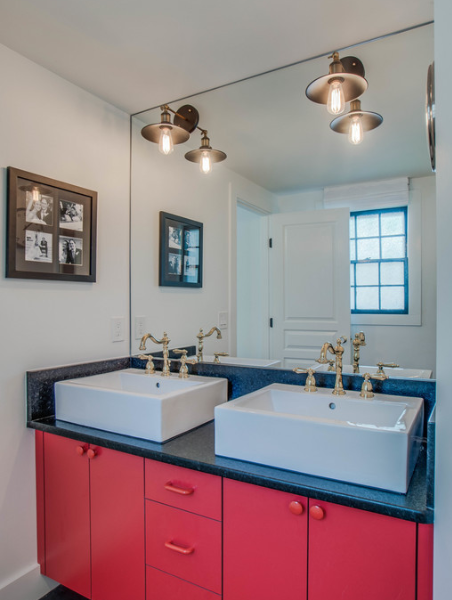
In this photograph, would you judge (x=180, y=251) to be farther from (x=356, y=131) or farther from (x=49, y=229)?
(x=356, y=131)

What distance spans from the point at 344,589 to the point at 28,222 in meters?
1.67

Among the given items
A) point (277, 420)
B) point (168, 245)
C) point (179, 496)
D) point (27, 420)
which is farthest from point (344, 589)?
point (168, 245)

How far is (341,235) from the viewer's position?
1.51m

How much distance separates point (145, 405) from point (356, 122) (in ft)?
4.40

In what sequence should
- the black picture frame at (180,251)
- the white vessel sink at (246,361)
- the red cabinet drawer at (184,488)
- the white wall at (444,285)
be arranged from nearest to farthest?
the white wall at (444,285), the red cabinet drawer at (184,488), the white vessel sink at (246,361), the black picture frame at (180,251)

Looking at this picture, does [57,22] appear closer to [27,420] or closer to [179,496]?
[27,420]

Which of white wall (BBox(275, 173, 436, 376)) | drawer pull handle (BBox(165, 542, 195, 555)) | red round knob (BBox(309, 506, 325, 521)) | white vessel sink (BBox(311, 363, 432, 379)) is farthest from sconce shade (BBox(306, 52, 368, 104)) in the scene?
drawer pull handle (BBox(165, 542, 195, 555))

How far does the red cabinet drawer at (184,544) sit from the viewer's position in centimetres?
117

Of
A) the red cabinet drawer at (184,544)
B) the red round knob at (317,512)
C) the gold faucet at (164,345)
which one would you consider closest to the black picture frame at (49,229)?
the gold faucet at (164,345)

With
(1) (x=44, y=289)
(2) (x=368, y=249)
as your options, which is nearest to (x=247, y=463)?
(2) (x=368, y=249)

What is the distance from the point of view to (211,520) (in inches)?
45.9

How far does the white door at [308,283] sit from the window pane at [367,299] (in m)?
0.05

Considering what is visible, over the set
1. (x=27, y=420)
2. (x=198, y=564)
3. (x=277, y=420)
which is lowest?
(x=198, y=564)

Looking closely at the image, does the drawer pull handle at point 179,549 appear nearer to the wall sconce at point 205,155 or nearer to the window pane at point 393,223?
the window pane at point 393,223
